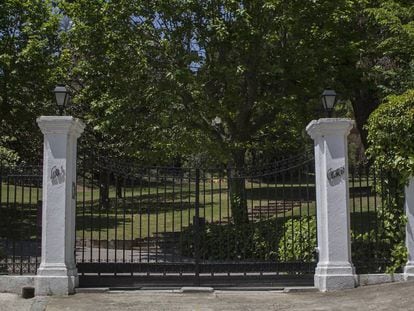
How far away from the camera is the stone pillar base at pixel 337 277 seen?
1035 cm

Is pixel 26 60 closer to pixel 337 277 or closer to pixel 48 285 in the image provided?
pixel 48 285

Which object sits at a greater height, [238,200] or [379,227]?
[238,200]

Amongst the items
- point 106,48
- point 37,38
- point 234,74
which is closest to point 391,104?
point 234,74

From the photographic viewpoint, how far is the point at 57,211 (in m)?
10.3

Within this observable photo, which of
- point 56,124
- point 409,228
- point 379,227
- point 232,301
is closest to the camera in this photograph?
point 232,301

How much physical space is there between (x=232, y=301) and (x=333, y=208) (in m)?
2.50

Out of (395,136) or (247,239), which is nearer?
(395,136)

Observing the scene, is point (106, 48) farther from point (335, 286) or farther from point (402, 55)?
point (335, 286)

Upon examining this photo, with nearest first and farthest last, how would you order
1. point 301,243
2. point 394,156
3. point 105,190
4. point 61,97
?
point 394,156, point 61,97, point 301,243, point 105,190

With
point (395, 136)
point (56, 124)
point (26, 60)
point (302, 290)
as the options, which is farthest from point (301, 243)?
point (26, 60)

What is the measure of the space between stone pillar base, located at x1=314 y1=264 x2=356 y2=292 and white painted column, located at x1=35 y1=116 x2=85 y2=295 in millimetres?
4475

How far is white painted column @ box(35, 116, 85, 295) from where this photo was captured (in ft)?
33.2

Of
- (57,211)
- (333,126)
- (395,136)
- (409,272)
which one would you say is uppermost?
(333,126)

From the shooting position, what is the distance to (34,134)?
73.0ft
